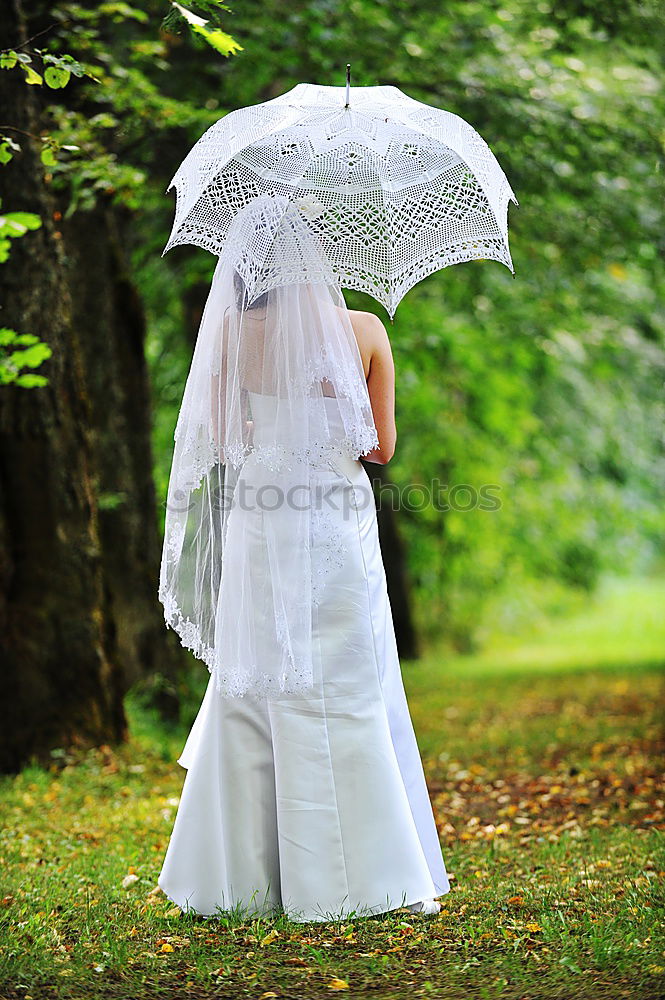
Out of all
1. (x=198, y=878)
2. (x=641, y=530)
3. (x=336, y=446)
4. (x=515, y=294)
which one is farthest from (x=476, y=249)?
(x=641, y=530)

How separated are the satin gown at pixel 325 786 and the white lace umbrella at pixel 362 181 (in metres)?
0.72

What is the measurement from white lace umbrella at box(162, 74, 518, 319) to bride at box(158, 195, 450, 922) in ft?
0.47

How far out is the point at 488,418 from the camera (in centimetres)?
1258

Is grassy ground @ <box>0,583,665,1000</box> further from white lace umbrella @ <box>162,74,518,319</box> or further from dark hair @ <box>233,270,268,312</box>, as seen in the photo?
white lace umbrella @ <box>162,74,518,319</box>

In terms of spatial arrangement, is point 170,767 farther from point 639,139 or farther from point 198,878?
point 639,139

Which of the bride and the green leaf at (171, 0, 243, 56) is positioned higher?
the green leaf at (171, 0, 243, 56)

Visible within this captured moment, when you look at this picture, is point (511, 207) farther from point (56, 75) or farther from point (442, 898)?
point (442, 898)

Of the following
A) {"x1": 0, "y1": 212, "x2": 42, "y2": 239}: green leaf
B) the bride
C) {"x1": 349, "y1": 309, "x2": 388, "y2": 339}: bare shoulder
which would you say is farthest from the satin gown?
{"x1": 0, "y1": 212, "x2": 42, "y2": 239}: green leaf

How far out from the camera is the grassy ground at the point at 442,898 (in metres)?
3.28

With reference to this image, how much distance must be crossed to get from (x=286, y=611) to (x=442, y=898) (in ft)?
4.25

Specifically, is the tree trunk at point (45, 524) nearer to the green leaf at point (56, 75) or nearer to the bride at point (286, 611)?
the green leaf at point (56, 75)

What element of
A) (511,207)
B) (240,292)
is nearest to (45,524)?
(240,292)

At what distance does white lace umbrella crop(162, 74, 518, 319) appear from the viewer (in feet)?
12.6

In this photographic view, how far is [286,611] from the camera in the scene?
3.81 meters
